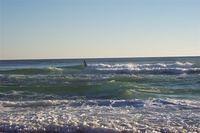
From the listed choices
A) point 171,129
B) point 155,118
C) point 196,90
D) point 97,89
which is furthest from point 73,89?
point 171,129

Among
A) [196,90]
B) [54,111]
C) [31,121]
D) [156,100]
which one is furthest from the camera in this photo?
[196,90]

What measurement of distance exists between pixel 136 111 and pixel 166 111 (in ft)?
2.86

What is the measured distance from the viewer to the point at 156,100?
612 inches

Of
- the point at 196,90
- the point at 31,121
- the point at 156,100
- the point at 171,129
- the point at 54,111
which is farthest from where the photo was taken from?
the point at 196,90

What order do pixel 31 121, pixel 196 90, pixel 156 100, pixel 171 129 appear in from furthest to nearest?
pixel 196 90
pixel 156 100
pixel 31 121
pixel 171 129

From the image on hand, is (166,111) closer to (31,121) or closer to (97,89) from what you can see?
(31,121)

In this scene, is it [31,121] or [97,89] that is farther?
[97,89]

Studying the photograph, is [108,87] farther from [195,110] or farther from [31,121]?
[31,121]

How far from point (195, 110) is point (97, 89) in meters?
8.17

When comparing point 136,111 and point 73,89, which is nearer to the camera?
point 136,111

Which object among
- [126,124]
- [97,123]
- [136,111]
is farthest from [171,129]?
[136,111]

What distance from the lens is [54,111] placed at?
12.6 m

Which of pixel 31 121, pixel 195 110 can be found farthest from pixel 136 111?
pixel 31 121

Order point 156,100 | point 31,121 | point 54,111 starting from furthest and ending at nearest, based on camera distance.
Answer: point 156,100 < point 54,111 < point 31,121
